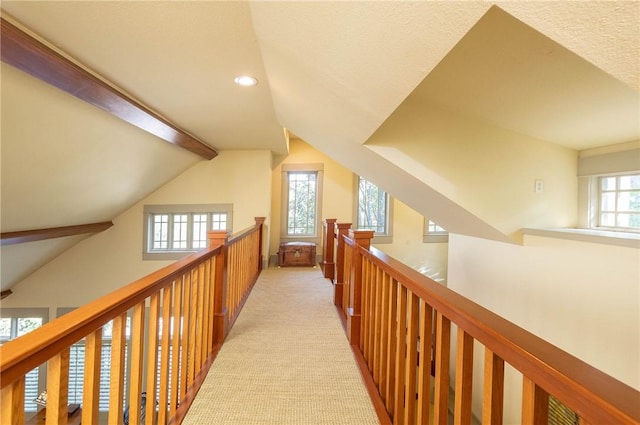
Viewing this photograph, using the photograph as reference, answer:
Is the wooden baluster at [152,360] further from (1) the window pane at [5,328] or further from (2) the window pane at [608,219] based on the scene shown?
(1) the window pane at [5,328]

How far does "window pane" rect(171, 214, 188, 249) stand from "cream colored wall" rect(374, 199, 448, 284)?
12.0ft

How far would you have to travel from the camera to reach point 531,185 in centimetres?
266

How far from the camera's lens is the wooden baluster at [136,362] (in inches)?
43.1

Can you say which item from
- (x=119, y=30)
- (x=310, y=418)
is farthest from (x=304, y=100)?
(x=310, y=418)

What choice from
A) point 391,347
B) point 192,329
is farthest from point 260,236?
point 391,347

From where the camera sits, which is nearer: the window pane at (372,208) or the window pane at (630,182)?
the window pane at (630,182)

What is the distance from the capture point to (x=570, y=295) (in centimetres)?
224

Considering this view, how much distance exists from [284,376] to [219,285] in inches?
32.7

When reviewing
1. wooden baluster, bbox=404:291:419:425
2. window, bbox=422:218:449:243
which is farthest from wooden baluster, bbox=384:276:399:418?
window, bbox=422:218:449:243

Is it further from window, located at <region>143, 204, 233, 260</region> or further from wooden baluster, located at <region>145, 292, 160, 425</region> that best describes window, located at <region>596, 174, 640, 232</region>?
window, located at <region>143, 204, 233, 260</region>

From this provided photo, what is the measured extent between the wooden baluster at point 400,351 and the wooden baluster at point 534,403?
2.14 ft

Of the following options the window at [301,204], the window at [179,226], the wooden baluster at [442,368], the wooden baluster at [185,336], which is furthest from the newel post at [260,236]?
the wooden baluster at [442,368]

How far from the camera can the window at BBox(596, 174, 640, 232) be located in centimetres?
235

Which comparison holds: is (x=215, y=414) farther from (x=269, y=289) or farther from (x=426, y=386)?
(x=269, y=289)
